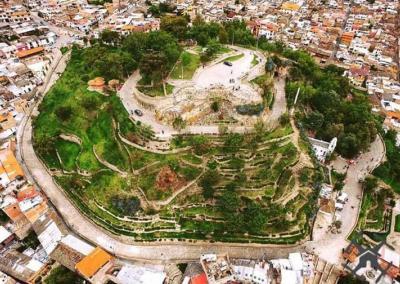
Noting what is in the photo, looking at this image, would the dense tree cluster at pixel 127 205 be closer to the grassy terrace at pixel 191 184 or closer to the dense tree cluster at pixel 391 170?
the grassy terrace at pixel 191 184

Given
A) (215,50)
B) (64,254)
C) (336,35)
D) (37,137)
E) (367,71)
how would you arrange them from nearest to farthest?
1. (64,254)
2. (37,137)
3. (215,50)
4. (367,71)
5. (336,35)

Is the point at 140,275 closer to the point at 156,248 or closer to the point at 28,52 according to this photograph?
the point at 156,248

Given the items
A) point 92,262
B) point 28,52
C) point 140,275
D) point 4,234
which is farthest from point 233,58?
point 28,52

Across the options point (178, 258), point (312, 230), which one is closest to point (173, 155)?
point (178, 258)

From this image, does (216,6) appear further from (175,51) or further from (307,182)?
(307,182)

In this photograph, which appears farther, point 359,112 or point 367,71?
point 367,71

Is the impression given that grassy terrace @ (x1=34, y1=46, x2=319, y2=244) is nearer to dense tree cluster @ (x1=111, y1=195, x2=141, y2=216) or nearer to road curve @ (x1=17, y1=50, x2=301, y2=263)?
dense tree cluster @ (x1=111, y1=195, x2=141, y2=216)

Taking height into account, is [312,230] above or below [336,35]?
below
